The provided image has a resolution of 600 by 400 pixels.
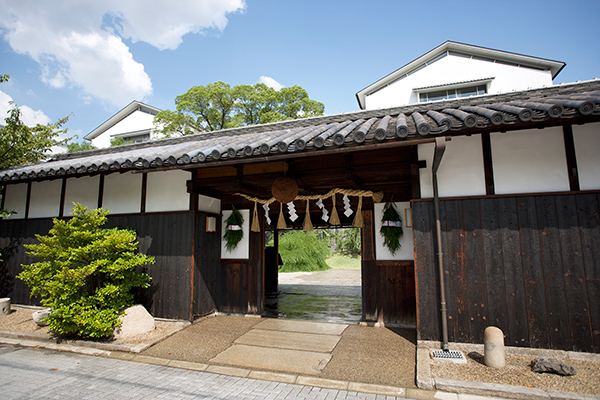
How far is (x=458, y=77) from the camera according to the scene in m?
19.9

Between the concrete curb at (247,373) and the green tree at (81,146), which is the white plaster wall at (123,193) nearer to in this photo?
the concrete curb at (247,373)

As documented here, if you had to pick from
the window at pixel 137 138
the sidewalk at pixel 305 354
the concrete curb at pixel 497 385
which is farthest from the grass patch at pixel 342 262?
the concrete curb at pixel 497 385

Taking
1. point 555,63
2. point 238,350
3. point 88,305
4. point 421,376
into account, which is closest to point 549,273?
point 421,376

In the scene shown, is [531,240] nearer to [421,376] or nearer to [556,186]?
[556,186]

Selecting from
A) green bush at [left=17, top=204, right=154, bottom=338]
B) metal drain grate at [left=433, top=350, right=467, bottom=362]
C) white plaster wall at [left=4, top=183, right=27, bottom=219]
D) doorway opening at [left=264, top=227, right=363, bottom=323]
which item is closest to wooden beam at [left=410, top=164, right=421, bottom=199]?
metal drain grate at [left=433, top=350, right=467, bottom=362]

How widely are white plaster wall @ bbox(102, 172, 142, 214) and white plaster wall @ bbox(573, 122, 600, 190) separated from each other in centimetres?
835

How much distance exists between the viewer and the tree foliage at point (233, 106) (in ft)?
74.0

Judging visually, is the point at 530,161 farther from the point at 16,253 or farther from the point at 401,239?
the point at 16,253

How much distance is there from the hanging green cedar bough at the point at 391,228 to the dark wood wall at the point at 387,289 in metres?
0.31

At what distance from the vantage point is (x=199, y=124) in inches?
926

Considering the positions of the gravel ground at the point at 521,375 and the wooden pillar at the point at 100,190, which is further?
the wooden pillar at the point at 100,190

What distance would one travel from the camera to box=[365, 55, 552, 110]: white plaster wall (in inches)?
738

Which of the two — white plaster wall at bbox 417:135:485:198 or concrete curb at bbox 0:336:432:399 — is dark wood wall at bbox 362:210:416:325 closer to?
white plaster wall at bbox 417:135:485:198

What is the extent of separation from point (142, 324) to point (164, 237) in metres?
1.83
